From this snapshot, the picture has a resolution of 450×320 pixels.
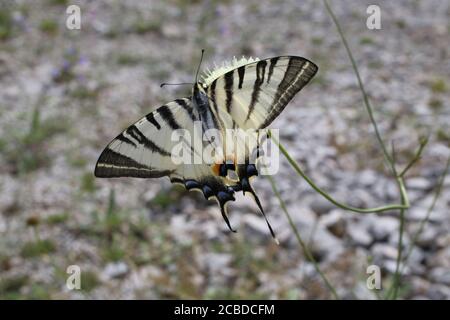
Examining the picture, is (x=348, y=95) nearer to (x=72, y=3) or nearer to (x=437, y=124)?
(x=437, y=124)

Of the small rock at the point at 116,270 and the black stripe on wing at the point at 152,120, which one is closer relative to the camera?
the black stripe on wing at the point at 152,120

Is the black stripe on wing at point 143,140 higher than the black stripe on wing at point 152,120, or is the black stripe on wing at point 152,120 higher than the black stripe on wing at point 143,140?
the black stripe on wing at point 152,120

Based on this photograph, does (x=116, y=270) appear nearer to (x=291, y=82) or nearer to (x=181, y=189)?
(x=181, y=189)

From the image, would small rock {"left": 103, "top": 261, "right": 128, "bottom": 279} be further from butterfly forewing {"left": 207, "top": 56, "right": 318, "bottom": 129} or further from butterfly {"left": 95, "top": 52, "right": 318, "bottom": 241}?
butterfly forewing {"left": 207, "top": 56, "right": 318, "bottom": 129}

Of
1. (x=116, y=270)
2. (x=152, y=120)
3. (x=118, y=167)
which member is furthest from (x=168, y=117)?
(x=116, y=270)

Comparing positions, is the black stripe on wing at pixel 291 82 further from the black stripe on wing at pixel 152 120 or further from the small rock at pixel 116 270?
the small rock at pixel 116 270

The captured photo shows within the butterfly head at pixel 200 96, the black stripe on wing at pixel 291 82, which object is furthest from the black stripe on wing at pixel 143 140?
the black stripe on wing at pixel 291 82

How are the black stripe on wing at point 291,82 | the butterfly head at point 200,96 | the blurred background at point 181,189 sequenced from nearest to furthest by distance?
the black stripe on wing at point 291,82 < the butterfly head at point 200,96 < the blurred background at point 181,189
